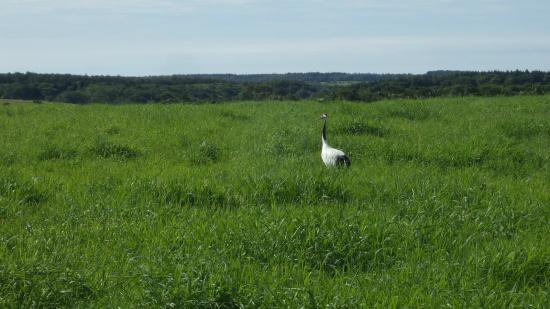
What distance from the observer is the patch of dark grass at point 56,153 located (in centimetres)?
1075

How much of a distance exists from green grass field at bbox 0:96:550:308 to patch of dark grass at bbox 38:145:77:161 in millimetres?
25

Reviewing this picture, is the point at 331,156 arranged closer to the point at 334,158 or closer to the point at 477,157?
the point at 334,158

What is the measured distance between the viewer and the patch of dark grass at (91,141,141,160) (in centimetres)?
1105

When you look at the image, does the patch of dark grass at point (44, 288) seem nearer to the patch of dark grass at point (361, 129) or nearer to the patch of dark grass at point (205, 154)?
the patch of dark grass at point (205, 154)

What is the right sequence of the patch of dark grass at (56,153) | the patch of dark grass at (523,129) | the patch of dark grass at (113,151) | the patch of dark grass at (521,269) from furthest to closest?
the patch of dark grass at (523,129) < the patch of dark grass at (113,151) < the patch of dark grass at (56,153) < the patch of dark grass at (521,269)

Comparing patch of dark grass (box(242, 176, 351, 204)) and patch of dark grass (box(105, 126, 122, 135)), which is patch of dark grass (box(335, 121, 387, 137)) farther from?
patch of dark grass (box(242, 176, 351, 204))

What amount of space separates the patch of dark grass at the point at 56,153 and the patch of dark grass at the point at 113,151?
16.7 inches

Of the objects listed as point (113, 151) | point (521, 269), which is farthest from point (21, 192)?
point (521, 269)

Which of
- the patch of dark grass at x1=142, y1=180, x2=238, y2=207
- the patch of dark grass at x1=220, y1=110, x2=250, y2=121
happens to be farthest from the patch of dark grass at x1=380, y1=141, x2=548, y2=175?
the patch of dark grass at x1=220, y1=110, x2=250, y2=121

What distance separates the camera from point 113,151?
36.7 feet

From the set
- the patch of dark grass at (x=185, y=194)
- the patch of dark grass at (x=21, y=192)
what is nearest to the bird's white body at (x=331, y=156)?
the patch of dark grass at (x=185, y=194)

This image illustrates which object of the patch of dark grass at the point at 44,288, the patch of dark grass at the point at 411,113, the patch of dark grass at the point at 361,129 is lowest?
the patch of dark grass at the point at 44,288

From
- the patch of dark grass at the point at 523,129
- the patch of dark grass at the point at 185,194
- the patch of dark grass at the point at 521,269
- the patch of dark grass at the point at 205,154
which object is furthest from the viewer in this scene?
the patch of dark grass at the point at 523,129

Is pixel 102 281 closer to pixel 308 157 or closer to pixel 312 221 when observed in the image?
pixel 312 221
